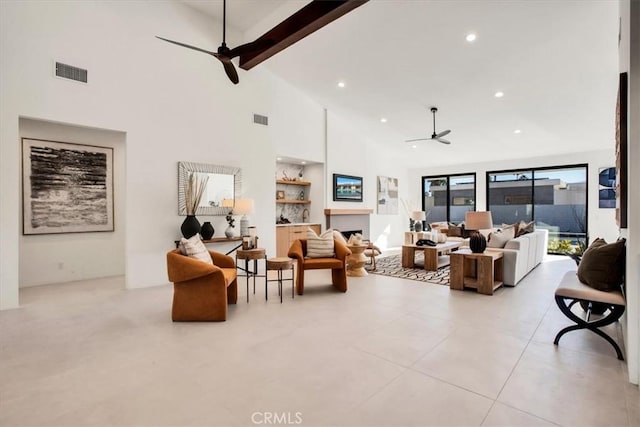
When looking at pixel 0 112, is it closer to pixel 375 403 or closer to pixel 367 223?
pixel 375 403

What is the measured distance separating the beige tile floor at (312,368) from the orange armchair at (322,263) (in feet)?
2.09

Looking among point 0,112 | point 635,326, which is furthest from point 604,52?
point 0,112

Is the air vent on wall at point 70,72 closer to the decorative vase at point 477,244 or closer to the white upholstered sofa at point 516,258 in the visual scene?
the decorative vase at point 477,244

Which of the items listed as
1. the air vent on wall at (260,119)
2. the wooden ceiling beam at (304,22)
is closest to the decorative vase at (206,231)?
the air vent on wall at (260,119)

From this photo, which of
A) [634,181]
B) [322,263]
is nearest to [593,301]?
[634,181]

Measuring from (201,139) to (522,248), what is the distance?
5.83 metres

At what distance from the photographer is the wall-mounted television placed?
823 centimetres

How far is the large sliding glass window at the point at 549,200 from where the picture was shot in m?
8.45

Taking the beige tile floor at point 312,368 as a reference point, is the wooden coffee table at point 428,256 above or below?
above

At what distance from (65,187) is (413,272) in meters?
6.36

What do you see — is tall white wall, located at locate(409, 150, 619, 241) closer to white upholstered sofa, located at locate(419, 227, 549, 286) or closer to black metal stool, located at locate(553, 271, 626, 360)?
white upholstered sofa, located at locate(419, 227, 549, 286)

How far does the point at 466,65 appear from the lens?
16.5ft

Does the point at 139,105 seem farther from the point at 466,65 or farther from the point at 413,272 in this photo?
the point at 413,272

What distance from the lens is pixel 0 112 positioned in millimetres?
3877
